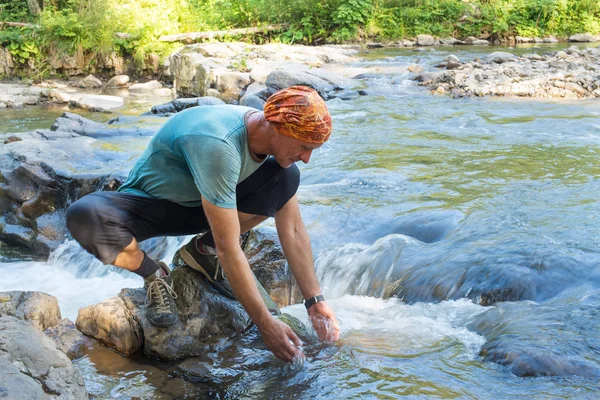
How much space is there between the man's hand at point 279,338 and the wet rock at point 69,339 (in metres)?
0.98

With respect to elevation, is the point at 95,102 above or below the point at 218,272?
below

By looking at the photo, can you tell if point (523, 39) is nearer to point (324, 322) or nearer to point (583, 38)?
point (583, 38)

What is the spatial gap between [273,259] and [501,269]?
1413mm

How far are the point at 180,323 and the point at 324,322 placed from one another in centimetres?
70

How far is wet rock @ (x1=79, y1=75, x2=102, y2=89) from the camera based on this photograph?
15.7 meters

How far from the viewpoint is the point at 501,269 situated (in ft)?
13.5

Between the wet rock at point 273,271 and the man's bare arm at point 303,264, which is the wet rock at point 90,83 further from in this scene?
the man's bare arm at point 303,264

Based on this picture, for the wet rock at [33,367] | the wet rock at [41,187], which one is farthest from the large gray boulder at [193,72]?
the wet rock at [33,367]

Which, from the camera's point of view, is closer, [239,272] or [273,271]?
[239,272]

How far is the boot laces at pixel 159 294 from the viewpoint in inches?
129

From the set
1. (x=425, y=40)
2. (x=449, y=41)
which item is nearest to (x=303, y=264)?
(x=425, y=40)

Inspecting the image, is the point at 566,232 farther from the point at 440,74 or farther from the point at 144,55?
the point at 144,55

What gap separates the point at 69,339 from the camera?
3.32 meters

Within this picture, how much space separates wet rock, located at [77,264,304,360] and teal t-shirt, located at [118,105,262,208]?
0.50 metres
